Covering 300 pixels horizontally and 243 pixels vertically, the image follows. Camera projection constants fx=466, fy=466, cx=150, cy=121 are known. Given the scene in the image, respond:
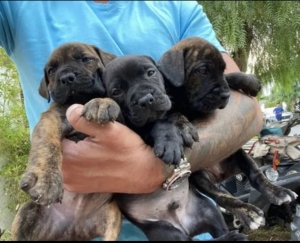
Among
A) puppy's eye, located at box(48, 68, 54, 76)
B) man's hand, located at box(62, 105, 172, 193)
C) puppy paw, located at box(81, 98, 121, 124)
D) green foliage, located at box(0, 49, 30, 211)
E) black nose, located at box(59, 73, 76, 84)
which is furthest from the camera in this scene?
green foliage, located at box(0, 49, 30, 211)

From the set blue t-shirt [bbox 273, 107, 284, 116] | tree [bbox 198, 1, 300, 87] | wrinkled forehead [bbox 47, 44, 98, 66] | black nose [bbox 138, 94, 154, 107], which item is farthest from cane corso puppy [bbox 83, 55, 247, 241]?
blue t-shirt [bbox 273, 107, 284, 116]

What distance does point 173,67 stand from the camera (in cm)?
193

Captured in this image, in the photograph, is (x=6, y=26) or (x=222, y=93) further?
(x=222, y=93)

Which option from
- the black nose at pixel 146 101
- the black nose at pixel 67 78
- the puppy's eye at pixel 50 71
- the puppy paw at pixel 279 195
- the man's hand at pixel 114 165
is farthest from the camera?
the puppy paw at pixel 279 195

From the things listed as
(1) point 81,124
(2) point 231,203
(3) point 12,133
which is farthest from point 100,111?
(3) point 12,133

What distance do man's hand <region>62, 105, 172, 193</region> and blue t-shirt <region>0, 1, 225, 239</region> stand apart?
0.44m

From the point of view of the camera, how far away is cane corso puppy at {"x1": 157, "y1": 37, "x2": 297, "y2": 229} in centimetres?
187

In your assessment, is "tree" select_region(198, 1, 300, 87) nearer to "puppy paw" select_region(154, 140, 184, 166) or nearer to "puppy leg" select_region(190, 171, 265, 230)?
"puppy paw" select_region(154, 140, 184, 166)

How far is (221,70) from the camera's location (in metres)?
1.92

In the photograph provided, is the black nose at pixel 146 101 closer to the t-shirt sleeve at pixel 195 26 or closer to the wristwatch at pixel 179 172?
the wristwatch at pixel 179 172

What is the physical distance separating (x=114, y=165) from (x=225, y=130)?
1.82 ft

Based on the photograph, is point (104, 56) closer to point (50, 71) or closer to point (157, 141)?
point (50, 71)

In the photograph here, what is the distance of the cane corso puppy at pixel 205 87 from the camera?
1868mm

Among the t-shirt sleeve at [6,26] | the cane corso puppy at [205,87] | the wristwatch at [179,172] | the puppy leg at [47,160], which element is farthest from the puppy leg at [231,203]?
the t-shirt sleeve at [6,26]
